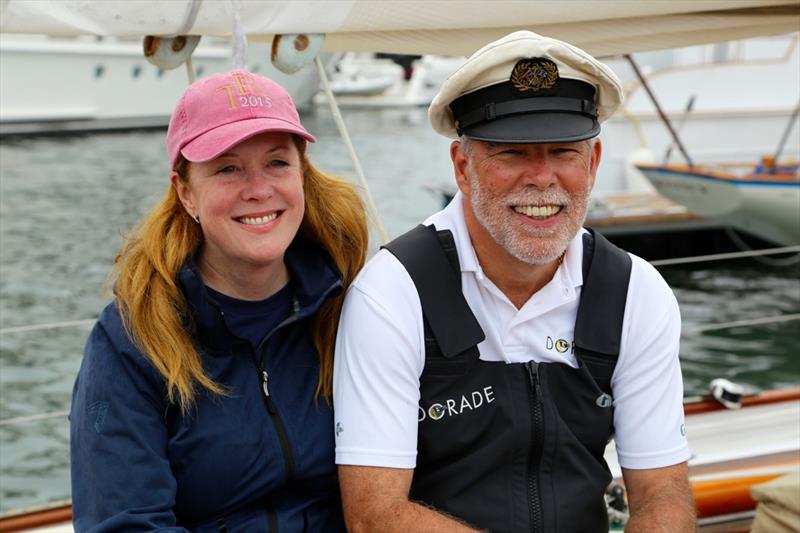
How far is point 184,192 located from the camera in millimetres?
1885

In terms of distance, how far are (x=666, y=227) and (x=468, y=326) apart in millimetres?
10248

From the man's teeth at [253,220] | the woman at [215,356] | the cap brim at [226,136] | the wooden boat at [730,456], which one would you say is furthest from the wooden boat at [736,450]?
the cap brim at [226,136]

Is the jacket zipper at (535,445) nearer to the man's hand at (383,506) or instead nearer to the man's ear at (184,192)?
the man's hand at (383,506)

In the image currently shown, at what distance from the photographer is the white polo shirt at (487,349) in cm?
188

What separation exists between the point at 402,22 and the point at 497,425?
1.22 metres

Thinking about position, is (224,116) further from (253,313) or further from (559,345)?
(559,345)

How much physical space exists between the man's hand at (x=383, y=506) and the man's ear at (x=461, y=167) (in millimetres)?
570

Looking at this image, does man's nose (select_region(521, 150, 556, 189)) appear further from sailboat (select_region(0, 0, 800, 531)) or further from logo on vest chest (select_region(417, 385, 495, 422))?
sailboat (select_region(0, 0, 800, 531))

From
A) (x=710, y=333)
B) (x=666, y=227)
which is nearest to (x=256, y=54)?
(x=666, y=227)

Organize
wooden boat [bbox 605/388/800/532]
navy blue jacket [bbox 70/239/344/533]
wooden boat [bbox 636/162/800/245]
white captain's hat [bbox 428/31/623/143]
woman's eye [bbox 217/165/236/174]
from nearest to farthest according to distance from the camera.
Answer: navy blue jacket [bbox 70/239/344/533] → woman's eye [bbox 217/165/236/174] → white captain's hat [bbox 428/31/623/143] → wooden boat [bbox 605/388/800/532] → wooden boat [bbox 636/162/800/245]

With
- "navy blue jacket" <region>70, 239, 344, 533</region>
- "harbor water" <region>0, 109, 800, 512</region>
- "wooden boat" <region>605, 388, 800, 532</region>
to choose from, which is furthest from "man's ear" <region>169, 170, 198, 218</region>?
"wooden boat" <region>605, 388, 800, 532</region>

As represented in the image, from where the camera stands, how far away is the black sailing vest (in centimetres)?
191

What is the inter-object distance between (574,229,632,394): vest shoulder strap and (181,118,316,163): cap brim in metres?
0.67

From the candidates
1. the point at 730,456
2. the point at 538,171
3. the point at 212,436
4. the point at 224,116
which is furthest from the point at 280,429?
the point at 730,456
